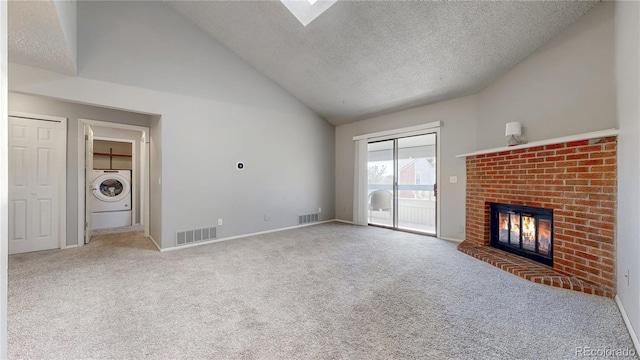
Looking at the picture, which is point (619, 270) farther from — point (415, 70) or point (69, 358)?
→ point (69, 358)

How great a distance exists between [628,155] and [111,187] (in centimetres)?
788

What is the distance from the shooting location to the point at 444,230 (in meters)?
4.24

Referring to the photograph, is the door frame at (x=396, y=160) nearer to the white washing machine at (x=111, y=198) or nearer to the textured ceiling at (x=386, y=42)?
the textured ceiling at (x=386, y=42)

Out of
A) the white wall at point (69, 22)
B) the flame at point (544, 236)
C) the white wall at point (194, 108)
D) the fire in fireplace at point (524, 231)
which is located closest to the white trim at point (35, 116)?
the white wall at point (194, 108)

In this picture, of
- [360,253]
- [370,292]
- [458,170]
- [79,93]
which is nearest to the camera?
[370,292]

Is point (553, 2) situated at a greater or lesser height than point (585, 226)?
greater

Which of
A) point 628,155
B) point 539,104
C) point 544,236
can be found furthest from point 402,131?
point 628,155

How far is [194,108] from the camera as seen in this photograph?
392 cm

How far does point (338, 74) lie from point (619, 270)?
396cm

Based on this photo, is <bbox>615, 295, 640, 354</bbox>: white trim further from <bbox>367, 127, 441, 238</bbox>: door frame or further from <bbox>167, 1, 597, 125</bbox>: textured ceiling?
<bbox>167, 1, 597, 125</bbox>: textured ceiling

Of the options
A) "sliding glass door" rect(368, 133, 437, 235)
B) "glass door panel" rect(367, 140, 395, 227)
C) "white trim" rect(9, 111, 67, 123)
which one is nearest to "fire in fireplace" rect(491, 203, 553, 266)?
"sliding glass door" rect(368, 133, 437, 235)

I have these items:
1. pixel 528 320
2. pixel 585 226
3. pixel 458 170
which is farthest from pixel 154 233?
pixel 585 226

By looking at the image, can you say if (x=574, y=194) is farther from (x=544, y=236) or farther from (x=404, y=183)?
(x=404, y=183)

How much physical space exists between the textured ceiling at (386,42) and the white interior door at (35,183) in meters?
2.77
